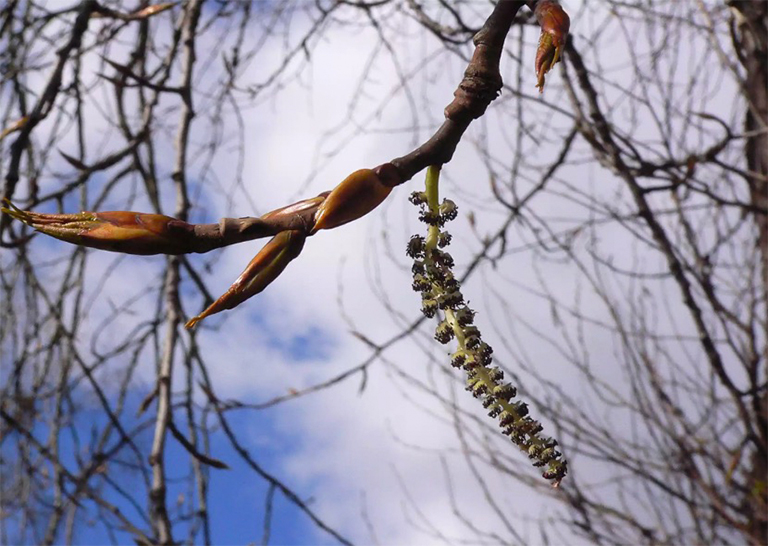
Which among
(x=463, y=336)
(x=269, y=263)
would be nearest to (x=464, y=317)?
(x=463, y=336)

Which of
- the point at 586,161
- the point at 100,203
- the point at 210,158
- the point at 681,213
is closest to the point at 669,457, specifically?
the point at 681,213

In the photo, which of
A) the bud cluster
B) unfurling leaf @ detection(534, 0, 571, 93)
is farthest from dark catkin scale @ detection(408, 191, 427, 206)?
unfurling leaf @ detection(534, 0, 571, 93)

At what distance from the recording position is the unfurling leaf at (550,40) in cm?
49

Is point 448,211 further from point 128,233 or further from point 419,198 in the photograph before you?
point 128,233

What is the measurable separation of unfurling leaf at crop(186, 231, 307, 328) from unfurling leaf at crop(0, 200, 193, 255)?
37 millimetres

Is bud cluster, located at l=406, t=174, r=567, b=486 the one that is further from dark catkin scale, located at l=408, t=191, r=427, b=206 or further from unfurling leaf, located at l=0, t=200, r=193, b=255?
unfurling leaf, located at l=0, t=200, r=193, b=255

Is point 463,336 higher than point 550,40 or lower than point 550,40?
lower

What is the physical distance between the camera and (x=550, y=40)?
0.50 metres

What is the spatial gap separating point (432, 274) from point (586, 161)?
1901 mm

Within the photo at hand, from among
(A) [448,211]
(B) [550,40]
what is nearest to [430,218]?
(A) [448,211]

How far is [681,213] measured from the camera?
2453 millimetres

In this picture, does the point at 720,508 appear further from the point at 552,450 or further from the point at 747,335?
the point at 552,450

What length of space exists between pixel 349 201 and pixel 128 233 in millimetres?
122

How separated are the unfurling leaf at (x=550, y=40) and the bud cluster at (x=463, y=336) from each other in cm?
10
